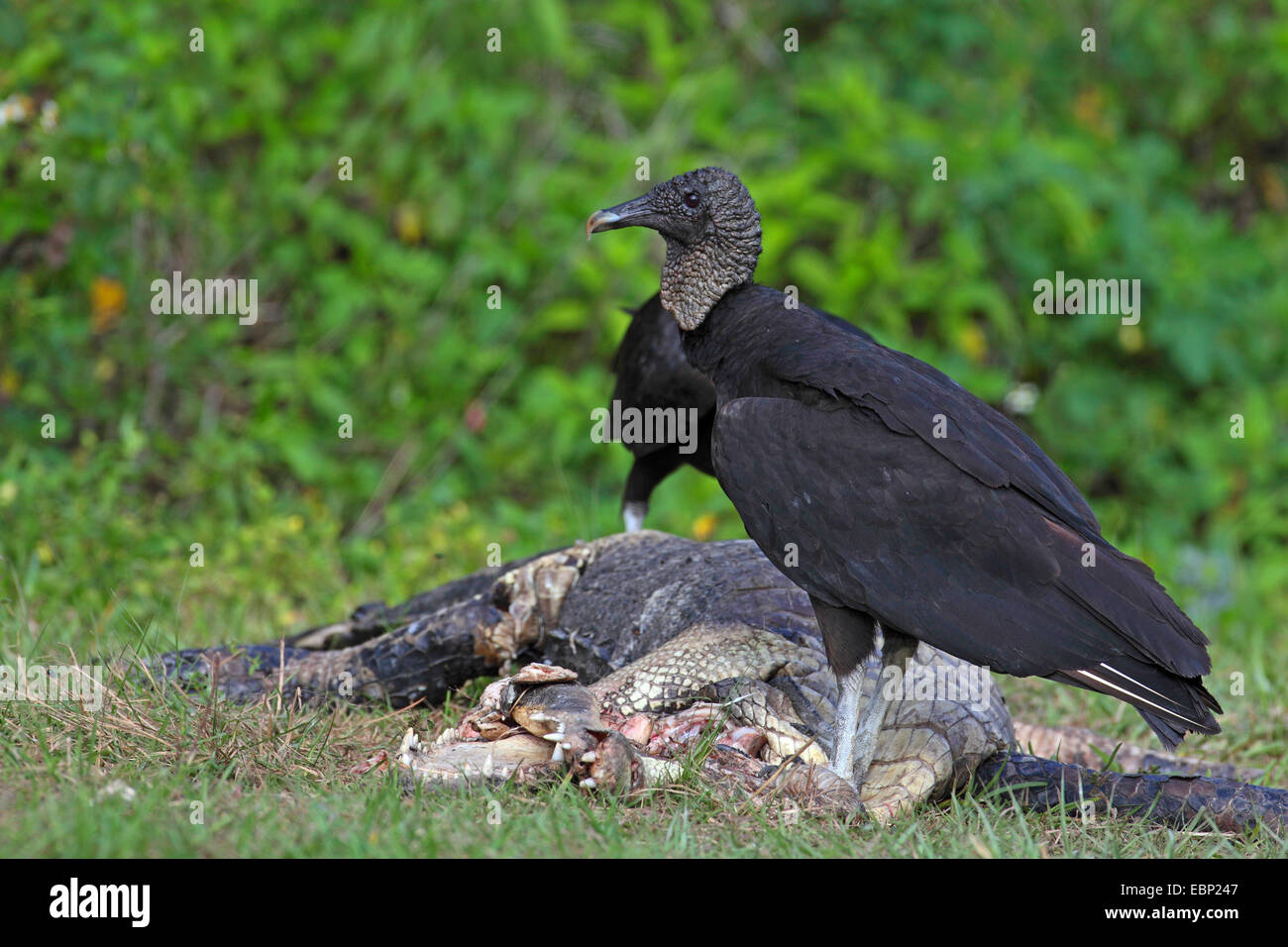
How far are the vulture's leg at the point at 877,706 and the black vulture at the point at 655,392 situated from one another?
1379 millimetres

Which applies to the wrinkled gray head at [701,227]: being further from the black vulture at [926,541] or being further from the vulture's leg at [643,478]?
the vulture's leg at [643,478]

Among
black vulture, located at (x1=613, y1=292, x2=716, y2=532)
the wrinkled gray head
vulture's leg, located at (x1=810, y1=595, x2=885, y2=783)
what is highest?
the wrinkled gray head

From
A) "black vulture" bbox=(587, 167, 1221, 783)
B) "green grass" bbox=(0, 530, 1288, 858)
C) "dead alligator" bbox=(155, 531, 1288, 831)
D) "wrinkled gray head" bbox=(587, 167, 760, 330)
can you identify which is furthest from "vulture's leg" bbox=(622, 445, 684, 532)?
"green grass" bbox=(0, 530, 1288, 858)

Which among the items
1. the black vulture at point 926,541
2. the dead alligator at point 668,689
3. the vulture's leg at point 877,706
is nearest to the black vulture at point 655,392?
the dead alligator at point 668,689

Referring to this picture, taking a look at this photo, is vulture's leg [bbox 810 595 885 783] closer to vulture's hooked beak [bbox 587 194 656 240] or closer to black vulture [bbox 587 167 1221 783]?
black vulture [bbox 587 167 1221 783]

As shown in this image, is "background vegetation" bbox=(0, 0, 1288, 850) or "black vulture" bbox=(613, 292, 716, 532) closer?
"black vulture" bbox=(613, 292, 716, 532)

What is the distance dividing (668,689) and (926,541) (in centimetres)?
70

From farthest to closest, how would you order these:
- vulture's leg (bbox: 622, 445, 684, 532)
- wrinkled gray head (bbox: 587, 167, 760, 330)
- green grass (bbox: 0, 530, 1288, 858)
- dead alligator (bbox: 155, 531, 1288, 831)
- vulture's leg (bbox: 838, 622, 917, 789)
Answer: vulture's leg (bbox: 622, 445, 684, 532)
wrinkled gray head (bbox: 587, 167, 760, 330)
vulture's leg (bbox: 838, 622, 917, 789)
dead alligator (bbox: 155, 531, 1288, 831)
green grass (bbox: 0, 530, 1288, 858)

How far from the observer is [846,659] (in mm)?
2998

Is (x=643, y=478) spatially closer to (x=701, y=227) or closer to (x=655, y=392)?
(x=655, y=392)

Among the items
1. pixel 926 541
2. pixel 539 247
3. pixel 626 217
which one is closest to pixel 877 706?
pixel 926 541

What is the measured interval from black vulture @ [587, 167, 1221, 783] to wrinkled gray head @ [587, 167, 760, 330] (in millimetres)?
330

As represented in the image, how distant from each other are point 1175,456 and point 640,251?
2873 mm

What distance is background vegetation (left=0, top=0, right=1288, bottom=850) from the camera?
17.6 ft
